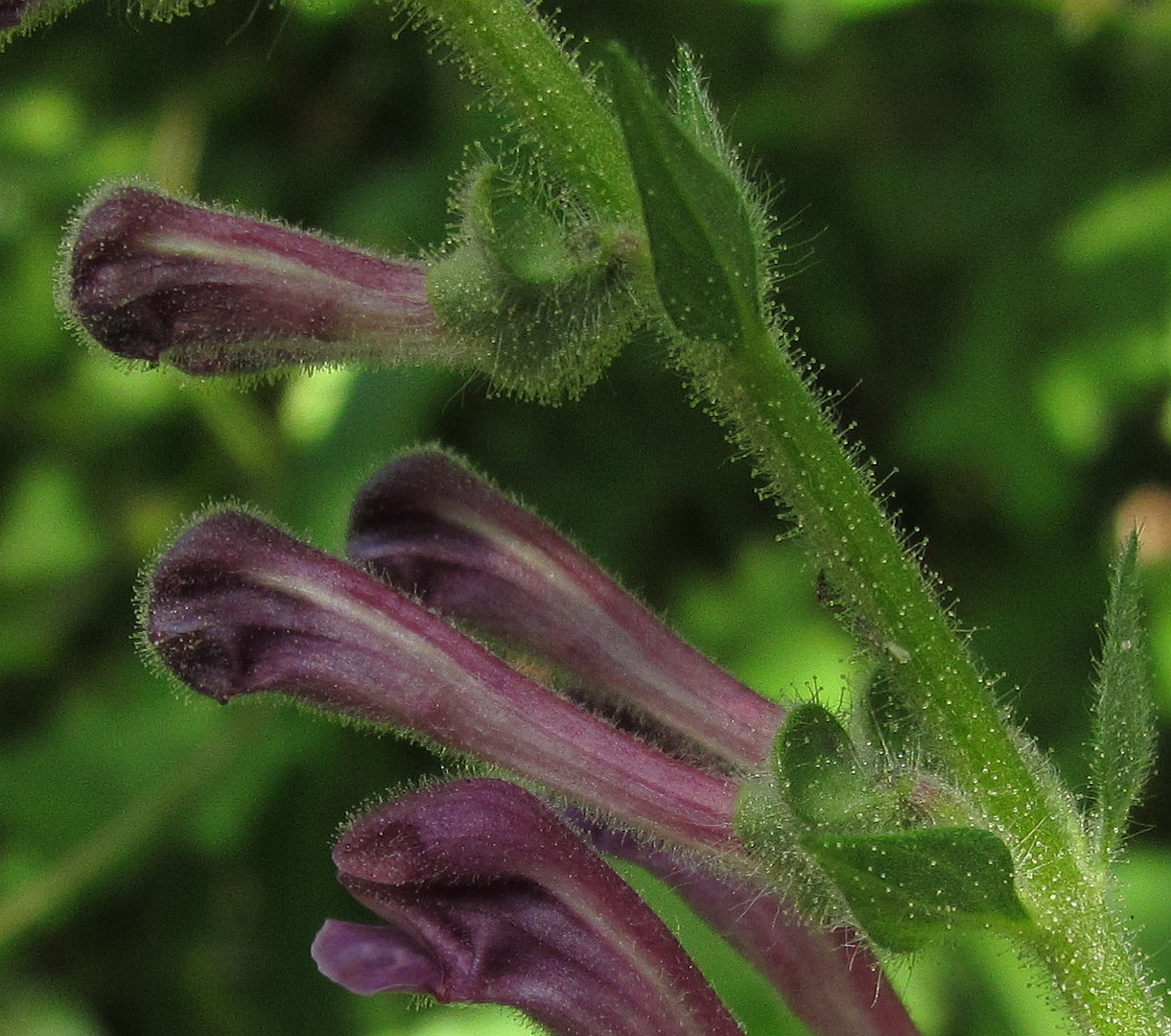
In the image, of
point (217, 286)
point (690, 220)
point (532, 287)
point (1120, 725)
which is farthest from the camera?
point (217, 286)

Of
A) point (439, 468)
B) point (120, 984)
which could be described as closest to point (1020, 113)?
point (439, 468)

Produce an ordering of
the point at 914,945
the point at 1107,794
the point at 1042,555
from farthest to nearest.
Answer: the point at 1042,555
the point at 1107,794
the point at 914,945

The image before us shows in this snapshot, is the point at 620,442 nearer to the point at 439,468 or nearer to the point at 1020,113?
the point at 1020,113

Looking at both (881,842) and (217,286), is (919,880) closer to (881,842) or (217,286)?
(881,842)

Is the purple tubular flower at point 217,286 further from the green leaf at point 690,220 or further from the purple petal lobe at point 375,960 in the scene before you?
the purple petal lobe at point 375,960

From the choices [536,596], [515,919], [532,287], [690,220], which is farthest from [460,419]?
[690,220]

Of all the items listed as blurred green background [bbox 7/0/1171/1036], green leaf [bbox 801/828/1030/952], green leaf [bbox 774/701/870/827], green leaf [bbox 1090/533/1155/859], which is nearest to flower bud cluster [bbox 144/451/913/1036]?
green leaf [bbox 774/701/870/827]

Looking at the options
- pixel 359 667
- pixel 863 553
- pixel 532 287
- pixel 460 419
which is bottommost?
pixel 359 667

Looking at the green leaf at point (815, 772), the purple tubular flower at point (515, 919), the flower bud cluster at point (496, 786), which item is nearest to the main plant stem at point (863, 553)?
the green leaf at point (815, 772)
